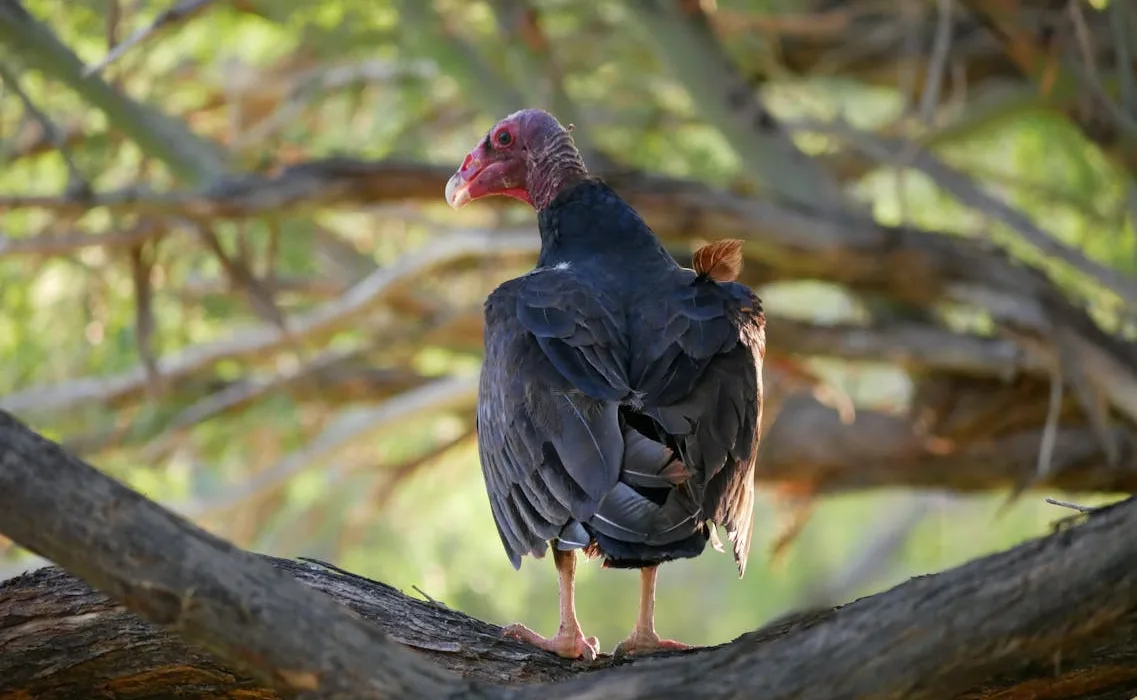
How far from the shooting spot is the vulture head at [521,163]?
6.11 meters

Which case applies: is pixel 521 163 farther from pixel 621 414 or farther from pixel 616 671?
pixel 616 671

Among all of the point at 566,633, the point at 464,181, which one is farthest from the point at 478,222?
the point at 566,633

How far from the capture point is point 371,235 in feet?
42.2

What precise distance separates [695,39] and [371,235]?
4.96 m

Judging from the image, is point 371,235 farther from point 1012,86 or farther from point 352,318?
point 1012,86

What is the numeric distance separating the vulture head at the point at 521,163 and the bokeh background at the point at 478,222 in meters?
1.45

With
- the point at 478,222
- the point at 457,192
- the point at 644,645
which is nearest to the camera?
the point at 644,645

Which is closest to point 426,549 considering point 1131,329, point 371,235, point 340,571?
point 371,235

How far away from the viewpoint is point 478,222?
465 inches

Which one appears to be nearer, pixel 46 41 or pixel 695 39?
pixel 46 41

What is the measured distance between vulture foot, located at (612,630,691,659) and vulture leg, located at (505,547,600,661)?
99 millimetres

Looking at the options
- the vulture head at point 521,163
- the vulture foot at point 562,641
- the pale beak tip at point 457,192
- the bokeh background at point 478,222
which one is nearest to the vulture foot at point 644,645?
the vulture foot at point 562,641

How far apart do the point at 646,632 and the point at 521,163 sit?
2426 millimetres

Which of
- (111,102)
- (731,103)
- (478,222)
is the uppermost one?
(478,222)
